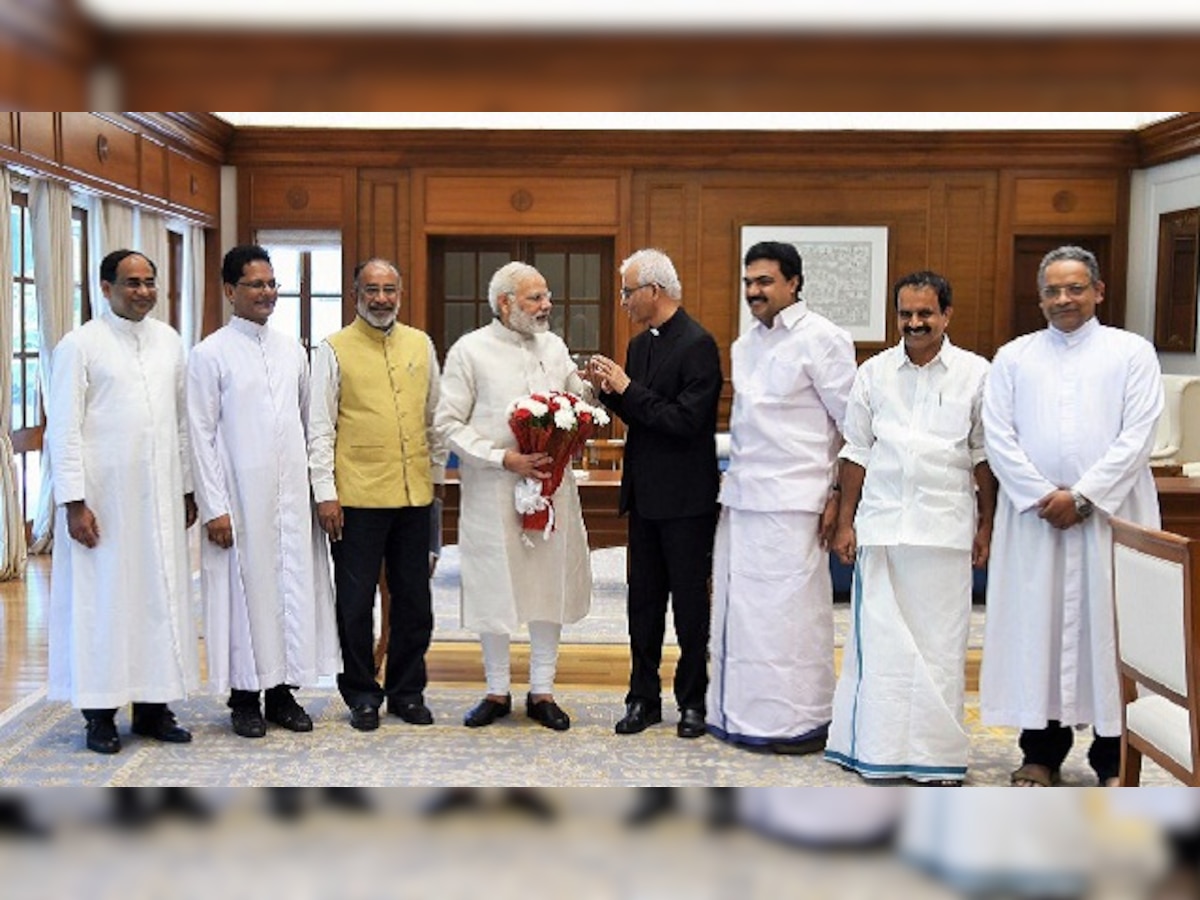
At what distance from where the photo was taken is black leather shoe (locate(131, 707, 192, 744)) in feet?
13.5

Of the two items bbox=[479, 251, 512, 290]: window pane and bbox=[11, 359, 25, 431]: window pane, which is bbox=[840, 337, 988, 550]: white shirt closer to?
bbox=[11, 359, 25, 431]: window pane

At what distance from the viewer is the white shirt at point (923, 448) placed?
358cm

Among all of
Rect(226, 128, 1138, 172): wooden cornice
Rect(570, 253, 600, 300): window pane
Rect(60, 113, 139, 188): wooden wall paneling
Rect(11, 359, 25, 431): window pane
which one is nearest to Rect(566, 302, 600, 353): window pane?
Rect(570, 253, 600, 300): window pane

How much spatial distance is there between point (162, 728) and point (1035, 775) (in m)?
2.60

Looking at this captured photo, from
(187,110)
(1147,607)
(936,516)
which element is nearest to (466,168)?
(936,516)

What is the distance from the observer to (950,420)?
361cm

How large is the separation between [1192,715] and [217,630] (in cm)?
278

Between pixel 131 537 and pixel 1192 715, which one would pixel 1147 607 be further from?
pixel 131 537

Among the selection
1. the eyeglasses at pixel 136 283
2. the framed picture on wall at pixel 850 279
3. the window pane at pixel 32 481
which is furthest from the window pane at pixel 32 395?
the framed picture on wall at pixel 850 279

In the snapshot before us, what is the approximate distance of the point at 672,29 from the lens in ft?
0.98

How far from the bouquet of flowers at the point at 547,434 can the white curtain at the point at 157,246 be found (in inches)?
208

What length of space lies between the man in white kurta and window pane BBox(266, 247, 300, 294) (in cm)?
699

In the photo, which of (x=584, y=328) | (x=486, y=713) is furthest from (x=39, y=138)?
(x=584, y=328)

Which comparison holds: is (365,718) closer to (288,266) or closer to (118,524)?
(118,524)
